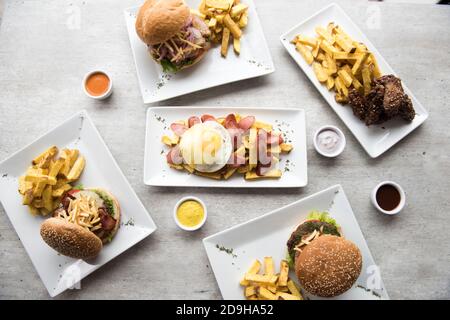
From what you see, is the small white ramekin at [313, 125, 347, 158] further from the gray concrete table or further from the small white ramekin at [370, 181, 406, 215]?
the small white ramekin at [370, 181, 406, 215]

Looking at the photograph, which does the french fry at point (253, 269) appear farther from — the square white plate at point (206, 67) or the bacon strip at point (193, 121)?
the square white plate at point (206, 67)

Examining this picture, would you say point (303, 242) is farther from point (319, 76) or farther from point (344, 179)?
point (319, 76)

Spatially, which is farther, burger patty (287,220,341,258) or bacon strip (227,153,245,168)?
bacon strip (227,153,245,168)

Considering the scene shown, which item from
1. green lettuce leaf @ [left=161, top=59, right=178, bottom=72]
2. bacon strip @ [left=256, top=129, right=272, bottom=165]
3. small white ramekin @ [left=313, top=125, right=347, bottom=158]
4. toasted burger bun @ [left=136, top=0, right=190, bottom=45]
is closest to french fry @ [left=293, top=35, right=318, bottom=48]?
small white ramekin @ [left=313, top=125, right=347, bottom=158]
